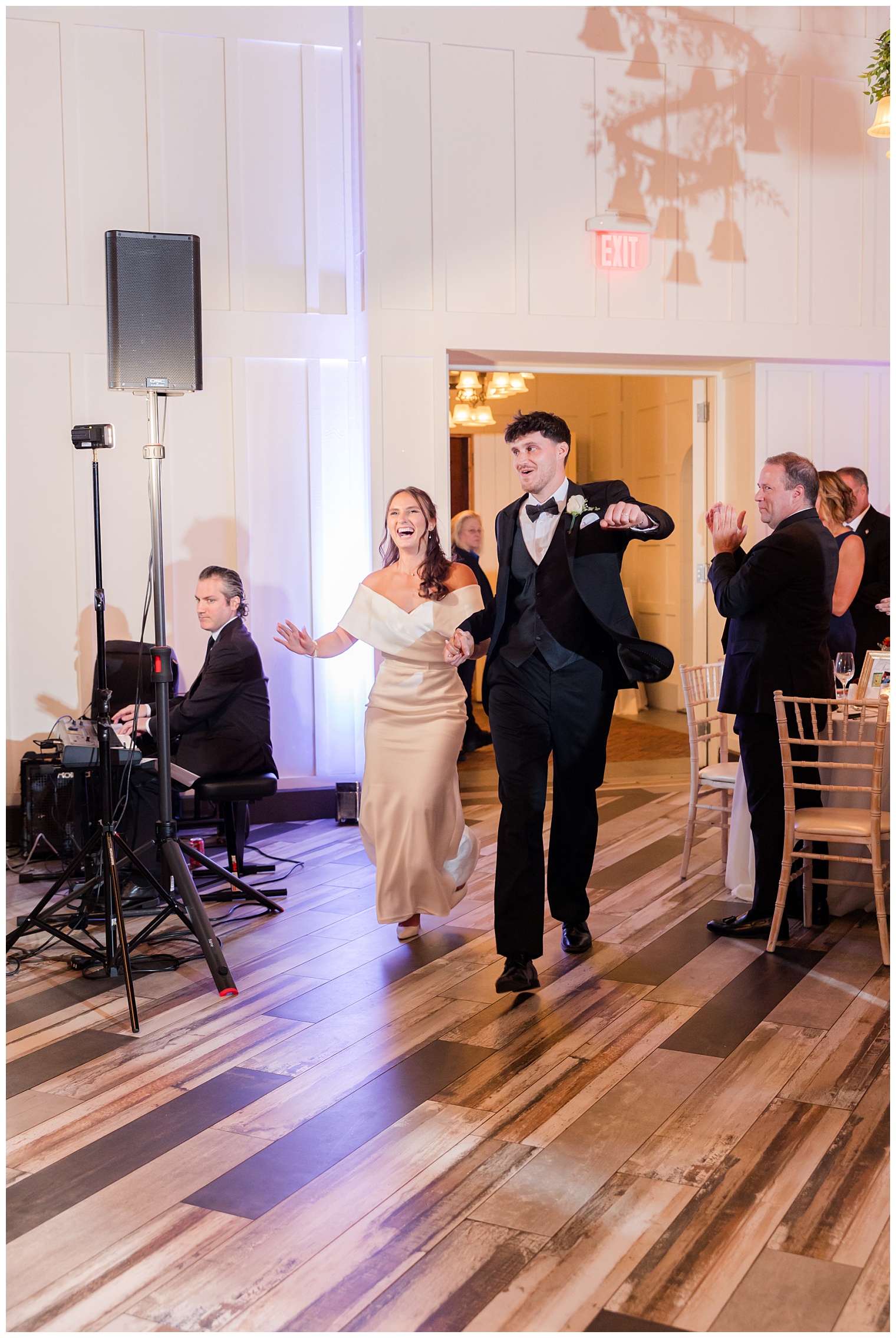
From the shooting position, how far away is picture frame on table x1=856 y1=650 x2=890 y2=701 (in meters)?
4.85

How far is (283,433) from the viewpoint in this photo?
6.81 meters

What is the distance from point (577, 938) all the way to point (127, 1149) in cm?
192

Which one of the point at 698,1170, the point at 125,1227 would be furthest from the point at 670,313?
the point at 125,1227

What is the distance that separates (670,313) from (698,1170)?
5457mm

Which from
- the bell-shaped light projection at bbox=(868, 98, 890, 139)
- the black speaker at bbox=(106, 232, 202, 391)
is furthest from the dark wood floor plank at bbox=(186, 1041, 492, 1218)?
the bell-shaped light projection at bbox=(868, 98, 890, 139)

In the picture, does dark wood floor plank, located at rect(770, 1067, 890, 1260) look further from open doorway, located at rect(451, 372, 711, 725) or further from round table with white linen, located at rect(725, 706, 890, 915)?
open doorway, located at rect(451, 372, 711, 725)

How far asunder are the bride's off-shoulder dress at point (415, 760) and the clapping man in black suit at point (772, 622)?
3.20ft

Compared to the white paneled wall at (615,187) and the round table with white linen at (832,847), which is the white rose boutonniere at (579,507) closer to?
the round table with white linen at (832,847)

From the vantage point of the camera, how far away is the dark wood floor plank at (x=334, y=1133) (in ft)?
8.76

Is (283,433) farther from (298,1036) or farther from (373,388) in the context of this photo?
(298,1036)

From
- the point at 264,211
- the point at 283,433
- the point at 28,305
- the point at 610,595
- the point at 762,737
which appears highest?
the point at 264,211

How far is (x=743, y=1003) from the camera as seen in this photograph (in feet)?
12.5

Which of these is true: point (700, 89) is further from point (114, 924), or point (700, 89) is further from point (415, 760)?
point (114, 924)

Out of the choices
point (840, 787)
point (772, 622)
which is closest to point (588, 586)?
point (772, 622)
